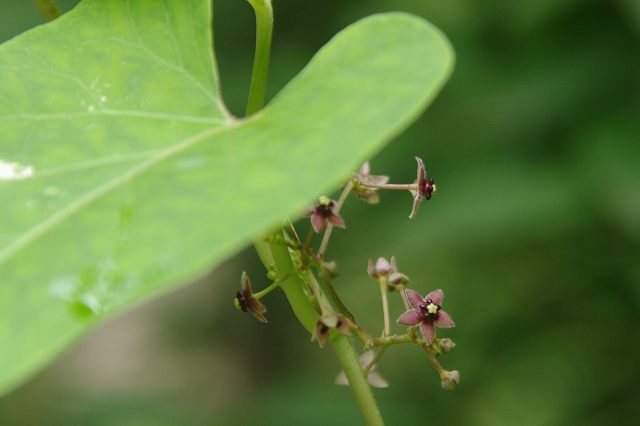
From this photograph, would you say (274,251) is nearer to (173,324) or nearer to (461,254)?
(461,254)

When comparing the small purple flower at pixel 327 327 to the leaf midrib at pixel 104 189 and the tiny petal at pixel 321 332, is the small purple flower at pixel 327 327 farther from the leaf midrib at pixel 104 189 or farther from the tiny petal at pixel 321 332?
the leaf midrib at pixel 104 189

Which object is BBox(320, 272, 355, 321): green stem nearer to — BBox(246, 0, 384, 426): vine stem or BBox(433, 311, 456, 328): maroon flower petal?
BBox(246, 0, 384, 426): vine stem

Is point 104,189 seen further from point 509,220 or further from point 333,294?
point 509,220

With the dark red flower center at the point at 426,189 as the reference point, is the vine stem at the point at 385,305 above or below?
below

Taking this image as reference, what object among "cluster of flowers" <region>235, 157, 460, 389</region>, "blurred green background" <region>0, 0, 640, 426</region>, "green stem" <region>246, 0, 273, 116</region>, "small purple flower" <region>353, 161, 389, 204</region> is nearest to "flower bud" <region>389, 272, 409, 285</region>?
"cluster of flowers" <region>235, 157, 460, 389</region>

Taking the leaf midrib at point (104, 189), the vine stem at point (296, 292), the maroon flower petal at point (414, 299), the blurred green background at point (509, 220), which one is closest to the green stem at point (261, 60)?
the vine stem at point (296, 292)

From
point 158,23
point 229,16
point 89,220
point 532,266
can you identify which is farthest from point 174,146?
point 229,16
